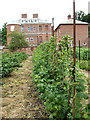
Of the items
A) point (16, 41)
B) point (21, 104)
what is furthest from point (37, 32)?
point (21, 104)

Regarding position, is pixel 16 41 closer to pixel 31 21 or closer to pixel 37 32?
pixel 37 32

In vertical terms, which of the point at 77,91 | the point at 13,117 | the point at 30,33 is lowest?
the point at 13,117

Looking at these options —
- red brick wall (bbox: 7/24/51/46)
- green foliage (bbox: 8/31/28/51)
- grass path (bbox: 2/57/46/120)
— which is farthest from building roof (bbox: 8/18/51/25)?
grass path (bbox: 2/57/46/120)

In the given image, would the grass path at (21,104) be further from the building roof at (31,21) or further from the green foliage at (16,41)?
the building roof at (31,21)

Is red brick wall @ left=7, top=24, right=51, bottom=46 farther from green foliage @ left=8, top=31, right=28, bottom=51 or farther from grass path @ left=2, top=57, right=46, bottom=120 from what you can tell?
grass path @ left=2, top=57, right=46, bottom=120

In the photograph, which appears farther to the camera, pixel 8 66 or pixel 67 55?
pixel 8 66

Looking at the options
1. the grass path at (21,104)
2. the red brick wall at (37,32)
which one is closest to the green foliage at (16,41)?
the red brick wall at (37,32)

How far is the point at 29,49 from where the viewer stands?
794 inches

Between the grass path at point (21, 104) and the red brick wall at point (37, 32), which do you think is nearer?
the grass path at point (21, 104)

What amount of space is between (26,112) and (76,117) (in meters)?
0.91

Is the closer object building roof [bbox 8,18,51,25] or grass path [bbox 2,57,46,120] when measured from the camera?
grass path [bbox 2,57,46,120]

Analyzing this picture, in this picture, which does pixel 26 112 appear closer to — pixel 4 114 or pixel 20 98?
pixel 4 114

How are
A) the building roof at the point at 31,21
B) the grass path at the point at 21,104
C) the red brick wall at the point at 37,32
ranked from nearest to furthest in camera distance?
1. the grass path at the point at 21,104
2. the red brick wall at the point at 37,32
3. the building roof at the point at 31,21

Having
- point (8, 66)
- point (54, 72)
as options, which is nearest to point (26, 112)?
point (54, 72)
